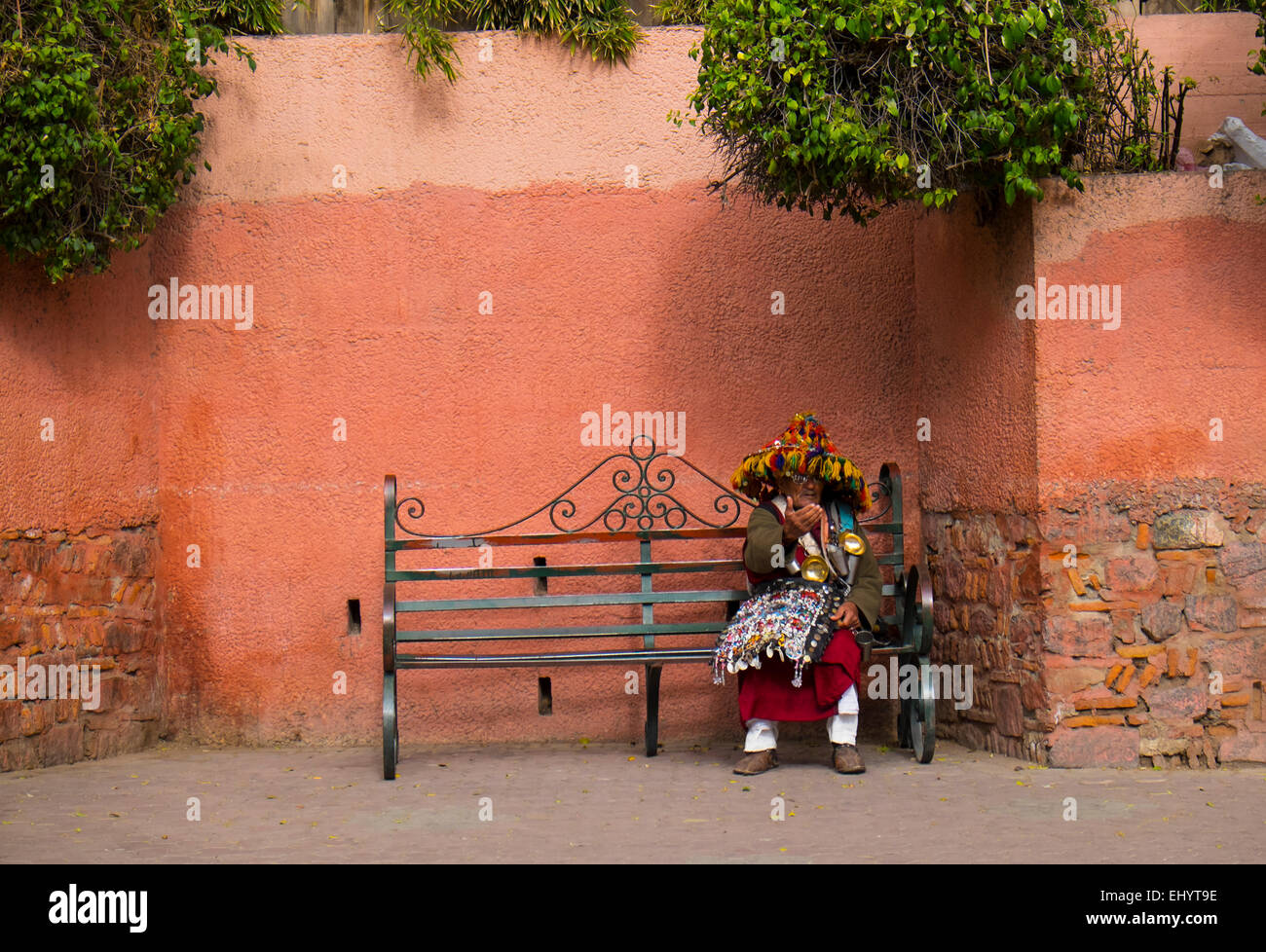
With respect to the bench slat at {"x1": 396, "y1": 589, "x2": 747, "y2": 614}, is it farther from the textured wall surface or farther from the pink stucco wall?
the pink stucco wall

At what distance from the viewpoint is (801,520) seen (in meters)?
5.32

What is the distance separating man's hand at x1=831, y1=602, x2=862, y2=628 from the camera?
5391 millimetres

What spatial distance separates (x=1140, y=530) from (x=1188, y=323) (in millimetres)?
868

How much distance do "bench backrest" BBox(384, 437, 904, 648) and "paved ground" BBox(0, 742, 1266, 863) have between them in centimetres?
63

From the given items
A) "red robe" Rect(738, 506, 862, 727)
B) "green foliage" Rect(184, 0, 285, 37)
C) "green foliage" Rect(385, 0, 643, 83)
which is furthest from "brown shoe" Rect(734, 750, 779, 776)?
"green foliage" Rect(184, 0, 285, 37)

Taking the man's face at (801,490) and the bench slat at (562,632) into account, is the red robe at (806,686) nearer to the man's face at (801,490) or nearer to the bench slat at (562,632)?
the bench slat at (562,632)

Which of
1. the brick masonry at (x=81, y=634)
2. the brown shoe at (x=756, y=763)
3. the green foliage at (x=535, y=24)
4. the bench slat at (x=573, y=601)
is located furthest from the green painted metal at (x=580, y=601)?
the green foliage at (x=535, y=24)

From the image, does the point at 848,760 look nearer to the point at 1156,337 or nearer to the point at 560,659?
the point at 560,659

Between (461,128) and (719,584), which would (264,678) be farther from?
(461,128)

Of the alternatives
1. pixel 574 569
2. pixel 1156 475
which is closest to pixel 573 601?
pixel 574 569

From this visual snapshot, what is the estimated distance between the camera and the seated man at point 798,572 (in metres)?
5.36

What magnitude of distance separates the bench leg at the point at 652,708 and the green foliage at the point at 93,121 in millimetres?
3013

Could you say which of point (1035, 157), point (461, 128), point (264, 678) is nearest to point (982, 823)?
point (1035, 157)

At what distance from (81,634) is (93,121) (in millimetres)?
2252
